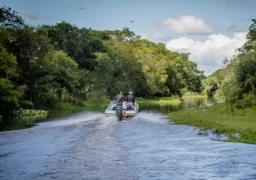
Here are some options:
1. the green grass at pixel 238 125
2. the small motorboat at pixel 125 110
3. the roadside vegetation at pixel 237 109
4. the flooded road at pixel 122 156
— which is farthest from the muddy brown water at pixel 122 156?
the small motorboat at pixel 125 110

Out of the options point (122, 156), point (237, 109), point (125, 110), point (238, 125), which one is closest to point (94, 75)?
point (125, 110)

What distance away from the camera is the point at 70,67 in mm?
68062

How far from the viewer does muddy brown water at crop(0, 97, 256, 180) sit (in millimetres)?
15305

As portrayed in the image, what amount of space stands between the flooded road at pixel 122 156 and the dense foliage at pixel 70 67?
60.4ft

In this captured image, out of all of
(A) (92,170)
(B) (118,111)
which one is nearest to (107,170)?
(A) (92,170)

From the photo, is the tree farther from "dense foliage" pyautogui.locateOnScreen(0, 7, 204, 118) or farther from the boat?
the boat

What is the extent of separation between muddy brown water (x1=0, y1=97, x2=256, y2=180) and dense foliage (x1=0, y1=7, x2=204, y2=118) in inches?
716

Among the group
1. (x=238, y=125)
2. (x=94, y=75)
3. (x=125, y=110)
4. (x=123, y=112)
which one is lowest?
(x=238, y=125)

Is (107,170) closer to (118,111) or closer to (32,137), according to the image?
(32,137)

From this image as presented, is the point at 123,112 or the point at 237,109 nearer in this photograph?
the point at 237,109

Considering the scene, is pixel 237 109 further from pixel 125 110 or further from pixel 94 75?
pixel 94 75

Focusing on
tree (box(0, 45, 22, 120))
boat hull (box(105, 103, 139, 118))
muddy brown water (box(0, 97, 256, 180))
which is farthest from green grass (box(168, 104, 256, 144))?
tree (box(0, 45, 22, 120))

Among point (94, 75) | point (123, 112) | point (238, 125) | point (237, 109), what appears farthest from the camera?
point (94, 75)

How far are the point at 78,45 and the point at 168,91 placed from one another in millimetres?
47553
